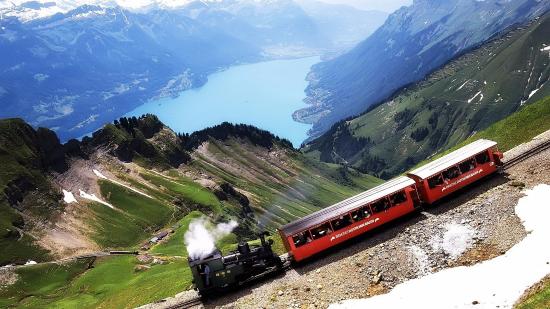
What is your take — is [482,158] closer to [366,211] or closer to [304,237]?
[366,211]

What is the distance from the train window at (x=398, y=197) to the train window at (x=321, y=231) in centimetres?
650

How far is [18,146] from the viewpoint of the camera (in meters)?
133

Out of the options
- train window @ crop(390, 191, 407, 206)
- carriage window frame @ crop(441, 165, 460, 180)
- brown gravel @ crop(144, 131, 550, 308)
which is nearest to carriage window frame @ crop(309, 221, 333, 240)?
brown gravel @ crop(144, 131, 550, 308)

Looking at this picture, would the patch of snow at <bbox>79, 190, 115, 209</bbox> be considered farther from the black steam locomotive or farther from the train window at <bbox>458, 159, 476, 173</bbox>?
the train window at <bbox>458, 159, 476, 173</bbox>

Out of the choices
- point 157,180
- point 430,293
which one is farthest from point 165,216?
point 430,293

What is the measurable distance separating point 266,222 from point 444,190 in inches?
5112

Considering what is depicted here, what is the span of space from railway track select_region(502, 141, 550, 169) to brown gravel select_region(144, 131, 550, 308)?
1.92 meters

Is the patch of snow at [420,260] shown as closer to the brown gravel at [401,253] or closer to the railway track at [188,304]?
the brown gravel at [401,253]

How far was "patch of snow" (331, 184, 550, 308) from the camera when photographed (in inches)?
1203

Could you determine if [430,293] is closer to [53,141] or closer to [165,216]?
[165,216]

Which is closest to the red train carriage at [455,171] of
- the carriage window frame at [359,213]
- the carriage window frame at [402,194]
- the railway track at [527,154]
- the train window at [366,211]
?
the railway track at [527,154]

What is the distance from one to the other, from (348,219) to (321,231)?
2.61m

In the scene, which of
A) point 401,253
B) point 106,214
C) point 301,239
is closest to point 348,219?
point 301,239

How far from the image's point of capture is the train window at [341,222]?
1658 inches
